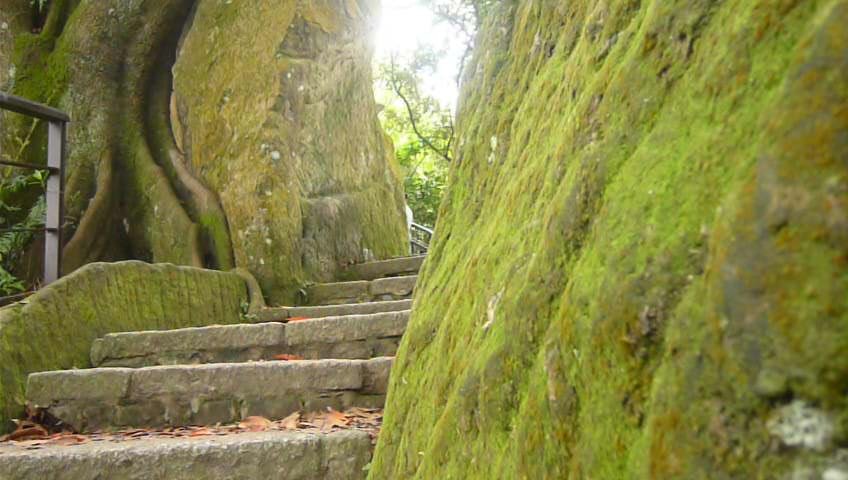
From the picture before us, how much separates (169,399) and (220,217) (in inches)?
102

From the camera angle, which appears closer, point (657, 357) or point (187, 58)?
point (657, 357)

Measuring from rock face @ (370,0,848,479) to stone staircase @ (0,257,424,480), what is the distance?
106cm

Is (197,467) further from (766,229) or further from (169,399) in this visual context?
(766,229)

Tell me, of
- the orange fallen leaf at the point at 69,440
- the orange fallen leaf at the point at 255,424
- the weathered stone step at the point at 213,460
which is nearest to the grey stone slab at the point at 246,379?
the orange fallen leaf at the point at 255,424

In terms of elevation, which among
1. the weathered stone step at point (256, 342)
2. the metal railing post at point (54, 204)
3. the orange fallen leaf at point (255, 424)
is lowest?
the orange fallen leaf at point (255, 424)

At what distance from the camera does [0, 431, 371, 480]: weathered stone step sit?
2332 mm

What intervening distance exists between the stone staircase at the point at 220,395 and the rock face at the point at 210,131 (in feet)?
4.03

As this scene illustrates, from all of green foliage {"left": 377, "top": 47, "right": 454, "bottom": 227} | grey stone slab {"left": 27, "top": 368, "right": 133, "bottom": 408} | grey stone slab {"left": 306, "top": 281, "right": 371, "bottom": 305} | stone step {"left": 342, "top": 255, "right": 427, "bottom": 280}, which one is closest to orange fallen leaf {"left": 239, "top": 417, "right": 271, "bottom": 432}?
grey stone slab {"left": 27, "top": 368, "right": 133, "bottom": 408}

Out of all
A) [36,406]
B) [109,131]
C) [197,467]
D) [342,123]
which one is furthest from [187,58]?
[197,467]

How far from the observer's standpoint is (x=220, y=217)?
5.34m

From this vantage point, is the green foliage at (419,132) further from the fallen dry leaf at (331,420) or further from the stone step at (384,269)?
the fallen dry leaf at (331,420)

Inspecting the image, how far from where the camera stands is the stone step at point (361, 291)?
15.7ft

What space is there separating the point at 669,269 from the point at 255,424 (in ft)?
7.87

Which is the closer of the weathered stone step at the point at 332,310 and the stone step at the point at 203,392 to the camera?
the stone step at the point at 203,392
